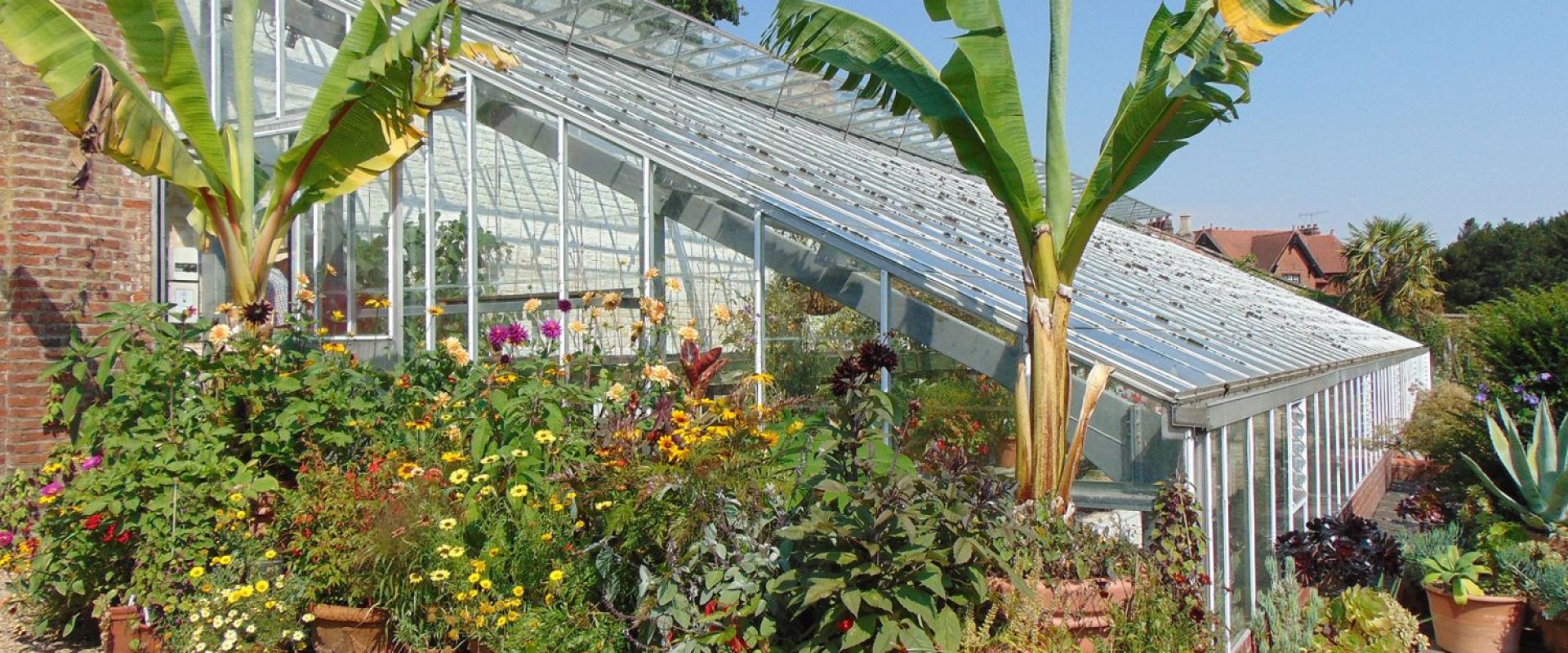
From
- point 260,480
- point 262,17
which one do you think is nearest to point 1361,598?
point 260,480

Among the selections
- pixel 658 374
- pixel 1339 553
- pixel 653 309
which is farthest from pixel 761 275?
pixel 1339 553

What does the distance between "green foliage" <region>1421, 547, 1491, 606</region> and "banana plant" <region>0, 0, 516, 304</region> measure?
6225 mm

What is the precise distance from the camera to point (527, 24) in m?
10.9

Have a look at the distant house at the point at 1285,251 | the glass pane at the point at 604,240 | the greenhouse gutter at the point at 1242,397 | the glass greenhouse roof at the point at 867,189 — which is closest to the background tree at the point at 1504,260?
the distant house at the point at 1285,251

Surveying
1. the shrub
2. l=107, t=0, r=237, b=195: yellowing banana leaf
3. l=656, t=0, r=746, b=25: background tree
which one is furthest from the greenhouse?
l=656, t=0, r=746, b=25: background tree

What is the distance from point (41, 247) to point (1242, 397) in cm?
741

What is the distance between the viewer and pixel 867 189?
27.8 ft

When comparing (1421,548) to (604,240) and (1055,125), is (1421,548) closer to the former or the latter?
(1055,125)

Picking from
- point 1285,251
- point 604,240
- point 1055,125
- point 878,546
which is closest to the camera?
point 878,546

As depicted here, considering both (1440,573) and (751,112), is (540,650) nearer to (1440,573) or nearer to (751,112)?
(1440,573)

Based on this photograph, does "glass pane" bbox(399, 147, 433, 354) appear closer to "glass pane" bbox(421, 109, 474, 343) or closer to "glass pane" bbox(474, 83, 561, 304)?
"glass pane" bbox(421, 109, 474, 343)

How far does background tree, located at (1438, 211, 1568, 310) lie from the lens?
39.6m

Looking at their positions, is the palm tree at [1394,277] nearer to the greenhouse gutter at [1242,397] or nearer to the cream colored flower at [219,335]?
the greenhouse gutter at [1242,397]

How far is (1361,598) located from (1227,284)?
31.6 ft
